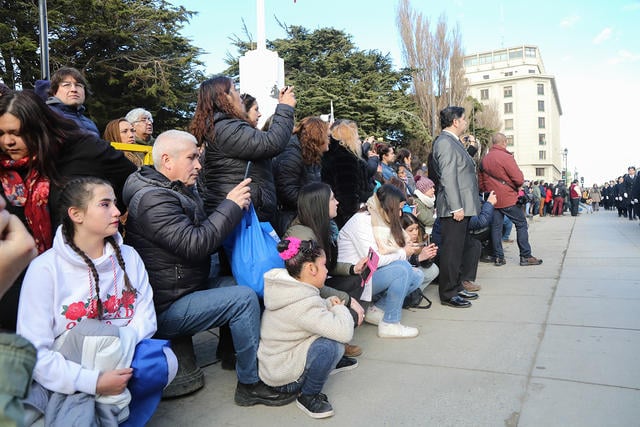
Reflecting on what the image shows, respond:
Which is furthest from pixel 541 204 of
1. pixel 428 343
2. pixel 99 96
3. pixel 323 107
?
pixel 428 343

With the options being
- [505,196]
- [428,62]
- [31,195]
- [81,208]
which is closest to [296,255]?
[81,208]

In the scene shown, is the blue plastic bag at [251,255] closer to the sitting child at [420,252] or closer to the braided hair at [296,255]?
the braided hair at [296,255]

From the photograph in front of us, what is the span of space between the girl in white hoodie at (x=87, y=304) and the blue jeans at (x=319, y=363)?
0.82 metres

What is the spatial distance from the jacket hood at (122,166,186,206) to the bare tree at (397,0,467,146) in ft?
98.5

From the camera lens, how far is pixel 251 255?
3039 millimetres

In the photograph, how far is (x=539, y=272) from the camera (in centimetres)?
680

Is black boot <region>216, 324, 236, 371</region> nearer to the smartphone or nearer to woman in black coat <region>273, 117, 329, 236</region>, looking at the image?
woman in black coat <region>273, 117, 329, 236</region>

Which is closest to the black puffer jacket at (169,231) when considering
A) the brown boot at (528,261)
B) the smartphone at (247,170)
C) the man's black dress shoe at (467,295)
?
the smartphone at (247,170)

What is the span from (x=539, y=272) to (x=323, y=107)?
1937 centimetres

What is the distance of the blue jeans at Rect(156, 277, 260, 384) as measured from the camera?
9.20ft

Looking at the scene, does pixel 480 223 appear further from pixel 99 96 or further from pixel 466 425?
pixel 99 96

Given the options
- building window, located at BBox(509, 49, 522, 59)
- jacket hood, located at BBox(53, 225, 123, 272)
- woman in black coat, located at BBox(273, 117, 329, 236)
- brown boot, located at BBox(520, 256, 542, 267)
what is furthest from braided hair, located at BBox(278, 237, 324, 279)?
building window, located at BBox(509, 49, 522, 59)

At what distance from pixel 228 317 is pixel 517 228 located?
567 cm

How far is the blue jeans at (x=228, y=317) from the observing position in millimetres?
2805
